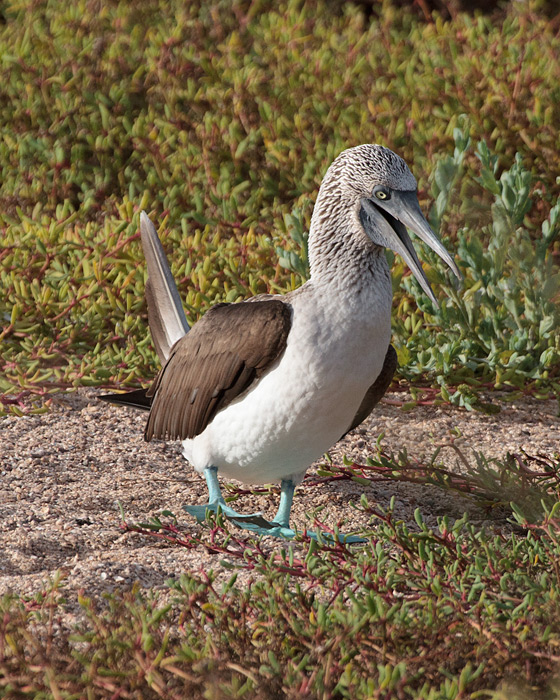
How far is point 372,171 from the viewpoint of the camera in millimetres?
3092

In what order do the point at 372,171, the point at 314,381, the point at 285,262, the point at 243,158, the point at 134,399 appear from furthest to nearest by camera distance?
1. the point at 243,158
2. the point at 285,262
3. the point at 134,399
4. the point at 372,171
5. the point at 314,381

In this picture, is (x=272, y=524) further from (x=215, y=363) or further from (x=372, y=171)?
(x=372, y=171)

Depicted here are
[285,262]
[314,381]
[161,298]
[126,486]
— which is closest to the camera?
[314,381]

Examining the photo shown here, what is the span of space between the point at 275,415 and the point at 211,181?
2963 millimetres

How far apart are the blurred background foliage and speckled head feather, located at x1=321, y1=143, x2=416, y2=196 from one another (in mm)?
751

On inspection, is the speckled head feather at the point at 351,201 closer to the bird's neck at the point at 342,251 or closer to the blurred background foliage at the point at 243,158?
the bird's neck at the point at 342,251

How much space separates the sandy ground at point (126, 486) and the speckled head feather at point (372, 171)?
0.88m

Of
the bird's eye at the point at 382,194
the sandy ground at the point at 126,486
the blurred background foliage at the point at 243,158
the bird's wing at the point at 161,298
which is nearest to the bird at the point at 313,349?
the bird's eye at the point at 382,194

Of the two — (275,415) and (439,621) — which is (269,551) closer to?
(275,415)

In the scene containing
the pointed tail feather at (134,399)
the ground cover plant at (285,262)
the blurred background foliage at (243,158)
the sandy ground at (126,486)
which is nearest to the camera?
the ground cover plant at (285,262)

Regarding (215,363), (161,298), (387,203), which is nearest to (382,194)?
(387,203)

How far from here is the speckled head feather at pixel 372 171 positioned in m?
3.08

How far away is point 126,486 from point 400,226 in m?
1.51

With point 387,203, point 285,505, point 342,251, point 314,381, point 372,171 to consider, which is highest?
point 372,171
